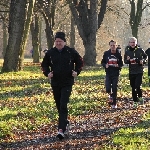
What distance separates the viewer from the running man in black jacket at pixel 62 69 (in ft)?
26.4

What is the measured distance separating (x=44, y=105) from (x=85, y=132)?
3663 millimetres

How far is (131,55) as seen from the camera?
40.8ft

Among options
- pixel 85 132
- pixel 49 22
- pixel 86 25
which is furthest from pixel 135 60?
pixel 49 22

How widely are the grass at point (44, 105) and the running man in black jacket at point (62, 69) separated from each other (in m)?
1.20

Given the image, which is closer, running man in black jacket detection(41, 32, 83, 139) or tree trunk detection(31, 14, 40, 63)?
running man in black jacket detection(41, 32, 83, 139)

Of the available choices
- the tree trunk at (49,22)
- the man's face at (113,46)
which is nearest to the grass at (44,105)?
the man's face at (113,46)

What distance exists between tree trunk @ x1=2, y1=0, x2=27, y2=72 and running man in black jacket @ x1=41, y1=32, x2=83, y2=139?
1325 centimetres

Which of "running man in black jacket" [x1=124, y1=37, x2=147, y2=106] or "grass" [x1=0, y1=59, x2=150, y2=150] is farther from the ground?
"running man in black jacket" [x1=124, y1=37, x2=147, y2=106]

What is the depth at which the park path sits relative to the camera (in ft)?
24.7

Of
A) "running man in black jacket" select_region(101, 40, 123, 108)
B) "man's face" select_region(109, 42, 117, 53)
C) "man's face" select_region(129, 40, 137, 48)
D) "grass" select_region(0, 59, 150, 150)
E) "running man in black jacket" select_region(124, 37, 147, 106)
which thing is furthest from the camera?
"running man in black jacket" select_region(124, 37, 147, 106)

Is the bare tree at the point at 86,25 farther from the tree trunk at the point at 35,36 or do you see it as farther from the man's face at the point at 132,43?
the man's face at the point at 132,43

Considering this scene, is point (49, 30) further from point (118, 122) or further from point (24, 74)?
point (118, 122)

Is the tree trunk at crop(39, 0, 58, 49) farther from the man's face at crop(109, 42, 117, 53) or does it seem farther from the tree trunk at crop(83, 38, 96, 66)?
the man's face at crop(109, 42, 117, 53)

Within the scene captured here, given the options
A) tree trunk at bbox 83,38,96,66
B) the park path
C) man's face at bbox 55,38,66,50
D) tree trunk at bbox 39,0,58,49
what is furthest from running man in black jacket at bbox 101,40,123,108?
tree trunk at bbox 39,0,58,49
